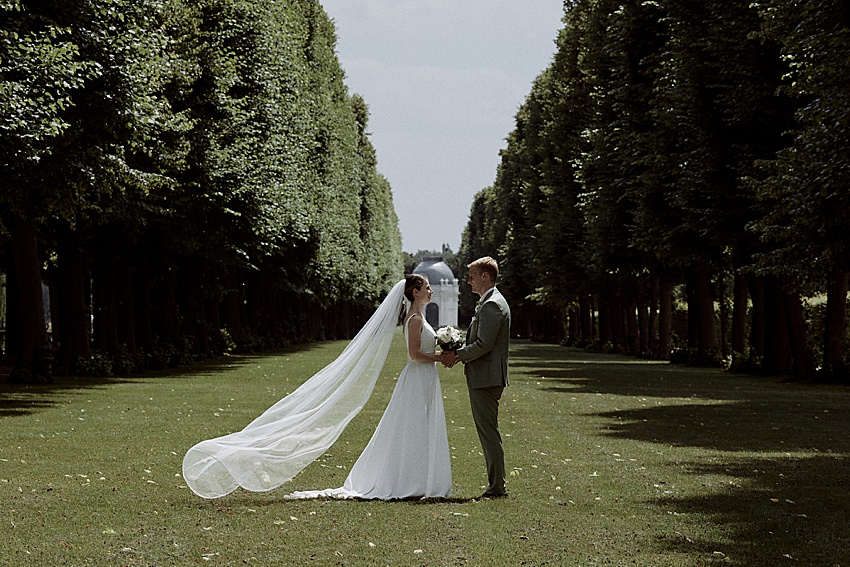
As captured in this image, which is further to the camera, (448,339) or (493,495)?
(448,339)

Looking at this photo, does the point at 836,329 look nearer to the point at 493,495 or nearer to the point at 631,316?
the point at 493,495

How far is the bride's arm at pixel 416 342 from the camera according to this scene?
35.2 ft

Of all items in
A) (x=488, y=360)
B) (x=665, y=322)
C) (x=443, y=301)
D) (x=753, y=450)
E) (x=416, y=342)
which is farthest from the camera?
(x=443, y=301)

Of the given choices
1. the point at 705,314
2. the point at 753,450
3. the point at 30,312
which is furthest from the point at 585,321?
the point at 753,450

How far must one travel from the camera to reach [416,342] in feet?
35.3

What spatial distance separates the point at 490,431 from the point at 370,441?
1.24 metres

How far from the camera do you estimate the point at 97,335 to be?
3212 centimetres

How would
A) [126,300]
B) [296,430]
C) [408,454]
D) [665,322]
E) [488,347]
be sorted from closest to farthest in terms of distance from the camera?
[488,347] → [408,454] → [296,430] → [126,300] → [665,322]

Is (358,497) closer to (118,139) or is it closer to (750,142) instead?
(118,139)

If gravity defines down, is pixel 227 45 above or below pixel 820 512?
above

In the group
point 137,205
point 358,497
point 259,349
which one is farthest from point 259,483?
point 259,349

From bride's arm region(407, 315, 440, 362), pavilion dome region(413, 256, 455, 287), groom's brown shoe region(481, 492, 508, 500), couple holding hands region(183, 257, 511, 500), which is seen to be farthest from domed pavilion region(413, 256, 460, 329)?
groom's brown shoe region(481, 492, 508, 500)

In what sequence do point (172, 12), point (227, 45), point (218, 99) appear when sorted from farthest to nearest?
point (227, 45), point (218, 99), point (172, 12)

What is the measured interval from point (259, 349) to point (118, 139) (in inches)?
1193
